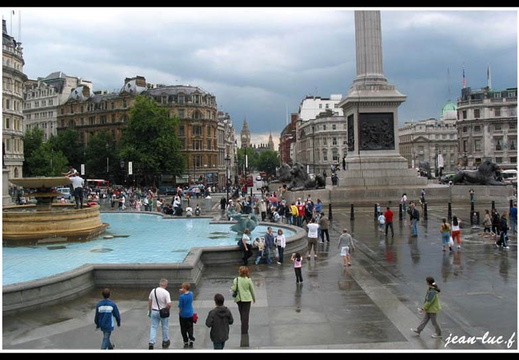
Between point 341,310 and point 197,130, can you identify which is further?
point 197,130

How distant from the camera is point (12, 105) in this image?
6353cm

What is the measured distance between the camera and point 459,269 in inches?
567

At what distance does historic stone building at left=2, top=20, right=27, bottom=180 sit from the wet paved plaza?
56.1 meters

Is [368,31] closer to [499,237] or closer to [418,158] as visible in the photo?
[499,237]

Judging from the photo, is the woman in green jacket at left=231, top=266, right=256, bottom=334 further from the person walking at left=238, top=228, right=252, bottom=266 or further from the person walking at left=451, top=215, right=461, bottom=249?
the person walking at left=451, top=215, right=461, bottom=249

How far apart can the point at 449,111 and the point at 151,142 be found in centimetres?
9851

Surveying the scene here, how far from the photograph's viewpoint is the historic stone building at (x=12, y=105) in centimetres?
6212

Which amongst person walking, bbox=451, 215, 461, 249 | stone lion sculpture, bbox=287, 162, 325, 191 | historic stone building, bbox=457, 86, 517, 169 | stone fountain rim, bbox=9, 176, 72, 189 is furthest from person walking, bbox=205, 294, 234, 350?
historic stone building, bbox=457, 86, 517, 169

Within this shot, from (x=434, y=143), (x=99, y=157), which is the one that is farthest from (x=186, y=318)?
(x=434, y=143)

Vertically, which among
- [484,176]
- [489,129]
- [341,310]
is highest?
[489,129]

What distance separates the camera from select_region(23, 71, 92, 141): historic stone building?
107m

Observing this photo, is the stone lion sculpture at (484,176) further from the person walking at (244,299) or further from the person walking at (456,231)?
the person walking at (244,299)

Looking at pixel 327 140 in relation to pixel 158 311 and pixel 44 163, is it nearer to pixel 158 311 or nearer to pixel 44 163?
pixel 44 163
